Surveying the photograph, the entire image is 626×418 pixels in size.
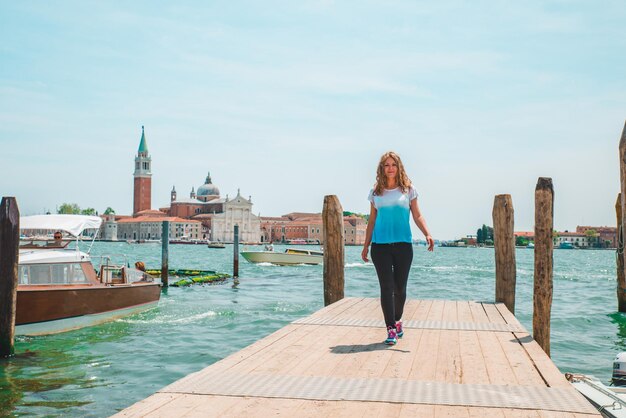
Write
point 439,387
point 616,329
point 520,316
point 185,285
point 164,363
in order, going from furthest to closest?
point 185,285 < point 520,316 < point 616,329 < point 164,363 < point 439,387

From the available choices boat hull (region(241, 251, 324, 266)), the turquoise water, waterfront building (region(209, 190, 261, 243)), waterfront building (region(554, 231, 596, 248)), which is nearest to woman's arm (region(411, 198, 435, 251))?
the turquoise water

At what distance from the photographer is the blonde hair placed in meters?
5.88

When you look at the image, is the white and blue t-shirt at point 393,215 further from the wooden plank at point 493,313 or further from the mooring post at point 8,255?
the mooring post at point 8,255

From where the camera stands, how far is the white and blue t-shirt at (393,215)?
5902 millimetres

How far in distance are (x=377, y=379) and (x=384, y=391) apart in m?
0.34

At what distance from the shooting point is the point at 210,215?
152 meters

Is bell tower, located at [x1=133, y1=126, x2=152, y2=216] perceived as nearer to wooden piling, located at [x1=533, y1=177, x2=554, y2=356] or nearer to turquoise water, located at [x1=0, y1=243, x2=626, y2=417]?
turquoise water, located at [x1=0, y1=243, x2=626, y2=417]

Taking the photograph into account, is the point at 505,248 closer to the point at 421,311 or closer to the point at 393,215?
the point at 421,311

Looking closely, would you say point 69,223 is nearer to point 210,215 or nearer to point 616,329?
point 616,329

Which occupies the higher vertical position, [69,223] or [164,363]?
[69,223]

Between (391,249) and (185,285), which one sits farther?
(185,285)

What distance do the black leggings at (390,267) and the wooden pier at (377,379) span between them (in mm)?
322

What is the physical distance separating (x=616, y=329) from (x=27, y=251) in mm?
13424

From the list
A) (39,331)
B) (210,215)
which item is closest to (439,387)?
(39,331)
